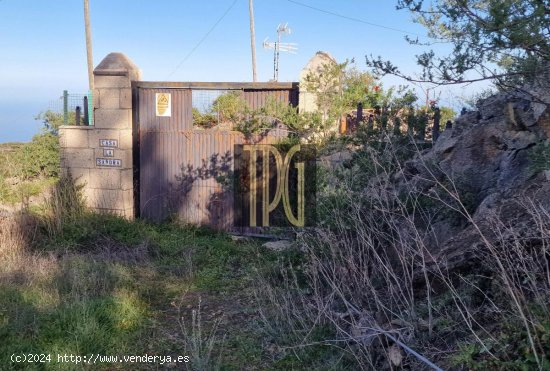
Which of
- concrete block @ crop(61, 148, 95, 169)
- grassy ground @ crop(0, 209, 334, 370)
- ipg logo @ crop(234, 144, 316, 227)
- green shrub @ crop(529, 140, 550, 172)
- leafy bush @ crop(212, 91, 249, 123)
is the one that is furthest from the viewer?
concrete block @ crop(61, 148, 95, 169)

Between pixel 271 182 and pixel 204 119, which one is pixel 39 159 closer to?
pixel 204 119

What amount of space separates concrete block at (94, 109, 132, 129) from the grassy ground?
1600 millimetres

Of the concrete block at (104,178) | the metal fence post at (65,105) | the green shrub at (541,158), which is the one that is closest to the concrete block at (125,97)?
the concrete block at (104,178)

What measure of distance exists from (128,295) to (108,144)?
4.24 m

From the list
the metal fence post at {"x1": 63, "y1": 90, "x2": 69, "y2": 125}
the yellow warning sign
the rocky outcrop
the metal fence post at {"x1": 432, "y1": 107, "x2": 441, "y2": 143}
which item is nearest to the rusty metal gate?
the yellow warning sign

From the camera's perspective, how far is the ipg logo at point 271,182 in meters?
7.46

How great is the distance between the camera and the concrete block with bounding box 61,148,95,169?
8.98 metres

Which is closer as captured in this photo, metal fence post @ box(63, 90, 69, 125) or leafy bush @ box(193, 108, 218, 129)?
leafy bush @ box(193, 108, 218, 129)

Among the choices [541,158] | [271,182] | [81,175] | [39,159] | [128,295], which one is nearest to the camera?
[541,158]

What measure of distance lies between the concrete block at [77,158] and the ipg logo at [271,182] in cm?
260

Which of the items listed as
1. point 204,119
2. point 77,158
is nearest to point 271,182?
point 204,119

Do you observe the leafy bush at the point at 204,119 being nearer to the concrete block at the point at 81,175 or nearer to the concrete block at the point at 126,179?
the concrete block at the point at 126,179

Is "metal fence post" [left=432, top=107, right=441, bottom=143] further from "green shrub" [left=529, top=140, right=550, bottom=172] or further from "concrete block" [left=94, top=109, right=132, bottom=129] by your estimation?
"concrete block" [left=94, top=109, right=132, bottom=129]

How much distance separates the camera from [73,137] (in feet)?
29.6
